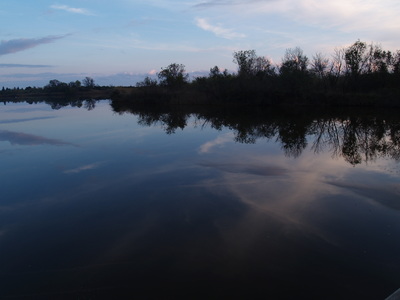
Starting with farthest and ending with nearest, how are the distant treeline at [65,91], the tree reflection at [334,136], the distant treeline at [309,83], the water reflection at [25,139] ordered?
the distant treeline at [65,91]
the distant treeline at [309,83]
the water reflection at [25,139]
the tree reflection at [334,136]

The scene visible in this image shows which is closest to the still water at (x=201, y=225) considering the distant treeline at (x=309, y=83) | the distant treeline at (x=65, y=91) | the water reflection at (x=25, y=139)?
the water reflection at (x=25, y=139)

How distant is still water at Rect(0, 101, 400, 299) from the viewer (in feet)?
17.7

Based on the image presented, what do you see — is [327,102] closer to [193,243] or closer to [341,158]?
[341,158]

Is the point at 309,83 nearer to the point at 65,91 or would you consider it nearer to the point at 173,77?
the point at 173,77

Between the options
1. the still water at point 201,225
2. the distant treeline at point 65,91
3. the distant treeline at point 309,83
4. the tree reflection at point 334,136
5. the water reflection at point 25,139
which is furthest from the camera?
the distant treeline at point 65,91

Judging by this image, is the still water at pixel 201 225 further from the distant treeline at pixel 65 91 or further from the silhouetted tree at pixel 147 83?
the distant treeline at pixel 65 91

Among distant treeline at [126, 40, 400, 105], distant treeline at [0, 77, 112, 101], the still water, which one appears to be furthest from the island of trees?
distant treeline at [0, 77, 112, 101]

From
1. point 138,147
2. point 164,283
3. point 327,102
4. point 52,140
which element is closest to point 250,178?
point 164,283

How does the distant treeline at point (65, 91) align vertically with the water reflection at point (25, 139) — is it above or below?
above

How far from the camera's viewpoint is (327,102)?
142 feet

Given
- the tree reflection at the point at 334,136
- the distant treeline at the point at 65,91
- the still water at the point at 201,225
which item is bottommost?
the still water at the point at 201,225

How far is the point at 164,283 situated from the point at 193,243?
1440 mm

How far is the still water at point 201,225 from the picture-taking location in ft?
17.7

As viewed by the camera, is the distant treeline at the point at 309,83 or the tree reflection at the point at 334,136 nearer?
the tree reflection at the point at 334,136
